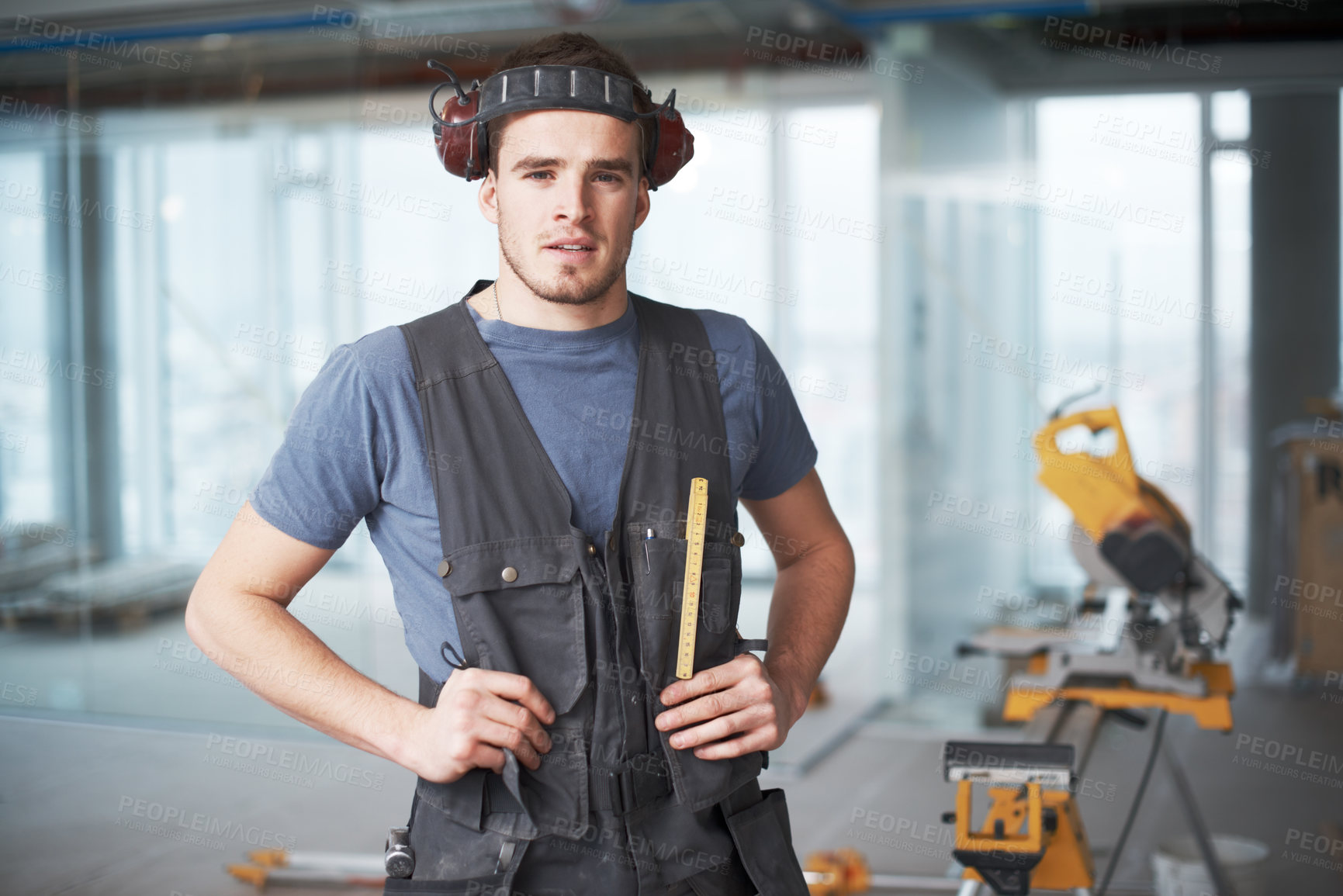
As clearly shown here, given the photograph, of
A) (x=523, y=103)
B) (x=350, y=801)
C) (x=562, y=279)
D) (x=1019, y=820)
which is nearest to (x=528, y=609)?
(x=562, y=279)

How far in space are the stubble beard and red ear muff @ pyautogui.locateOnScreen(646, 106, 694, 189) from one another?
20 centimetres

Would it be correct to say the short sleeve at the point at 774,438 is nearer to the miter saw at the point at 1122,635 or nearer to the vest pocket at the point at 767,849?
the vest pocket at the point at 767,849

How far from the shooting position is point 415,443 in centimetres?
133

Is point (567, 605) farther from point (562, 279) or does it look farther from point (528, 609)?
point (562, 279)

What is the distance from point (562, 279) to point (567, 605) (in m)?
0.39

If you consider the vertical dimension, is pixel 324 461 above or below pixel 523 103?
below

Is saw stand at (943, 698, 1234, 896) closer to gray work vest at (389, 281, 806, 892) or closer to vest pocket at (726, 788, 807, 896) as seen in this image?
vest pocket at (726, 788, 807, 896)

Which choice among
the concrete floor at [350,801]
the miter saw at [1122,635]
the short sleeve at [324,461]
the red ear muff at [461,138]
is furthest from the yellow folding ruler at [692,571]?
the concrete floor at [350,801]

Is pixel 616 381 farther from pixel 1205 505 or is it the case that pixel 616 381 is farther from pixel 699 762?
pixel 1205 505

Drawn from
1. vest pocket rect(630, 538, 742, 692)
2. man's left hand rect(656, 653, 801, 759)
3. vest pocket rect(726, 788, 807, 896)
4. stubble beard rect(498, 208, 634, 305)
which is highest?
stubble beard rect(498, 208, 634, 305)

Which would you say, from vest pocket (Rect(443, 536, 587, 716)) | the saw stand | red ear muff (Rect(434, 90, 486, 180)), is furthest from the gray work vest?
the saw stand

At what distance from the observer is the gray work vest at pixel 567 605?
1.29 metres

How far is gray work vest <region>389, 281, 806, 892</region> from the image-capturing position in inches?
50.9

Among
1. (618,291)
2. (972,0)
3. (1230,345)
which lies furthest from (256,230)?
(1230,345)
